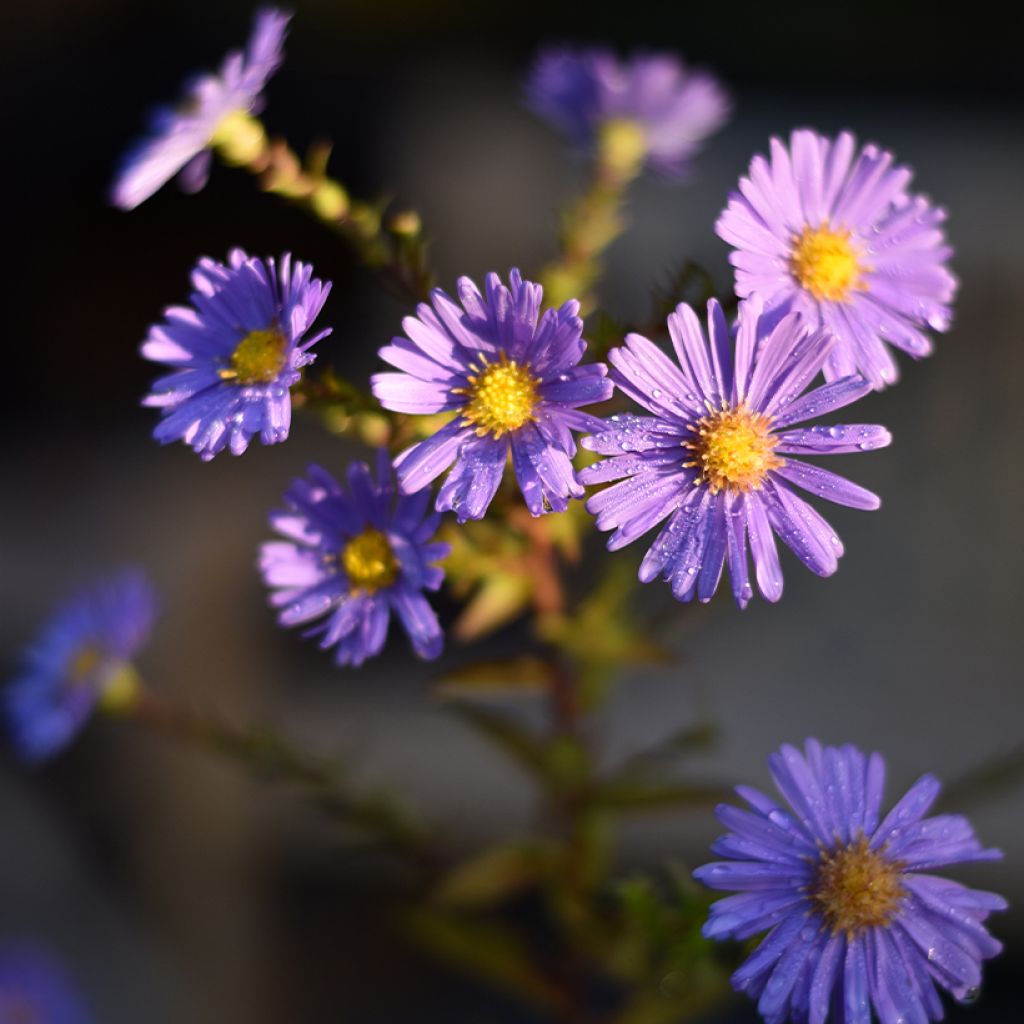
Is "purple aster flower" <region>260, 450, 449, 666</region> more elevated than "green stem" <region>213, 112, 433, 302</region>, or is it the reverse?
"green stem" <region>213, 112, 433, 302</region>

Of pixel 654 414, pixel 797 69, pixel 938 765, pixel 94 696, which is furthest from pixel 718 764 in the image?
pixel 797 69

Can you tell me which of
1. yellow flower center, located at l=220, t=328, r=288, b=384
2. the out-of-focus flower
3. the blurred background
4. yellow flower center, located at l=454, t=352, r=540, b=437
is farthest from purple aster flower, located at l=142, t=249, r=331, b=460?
the out-of-focus flower

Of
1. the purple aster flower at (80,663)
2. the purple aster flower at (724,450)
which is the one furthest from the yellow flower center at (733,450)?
the purple aster flower at (80,663)

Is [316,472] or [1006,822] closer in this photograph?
[316,472]

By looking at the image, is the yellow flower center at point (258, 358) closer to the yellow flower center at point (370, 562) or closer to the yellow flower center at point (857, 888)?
the yellow flower center at point (370, 562)

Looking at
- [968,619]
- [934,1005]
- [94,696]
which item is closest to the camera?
[934,1005]

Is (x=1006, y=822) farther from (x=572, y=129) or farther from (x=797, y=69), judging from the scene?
(x=797, y=69)

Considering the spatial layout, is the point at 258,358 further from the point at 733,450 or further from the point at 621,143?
the point at 621,143

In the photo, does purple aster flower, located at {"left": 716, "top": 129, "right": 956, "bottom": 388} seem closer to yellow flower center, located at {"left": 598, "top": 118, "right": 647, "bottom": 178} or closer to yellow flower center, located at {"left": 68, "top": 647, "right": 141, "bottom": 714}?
yellow flower center, located at {"left": 598, "top": 118, "right": 647, "bottom": 178}
